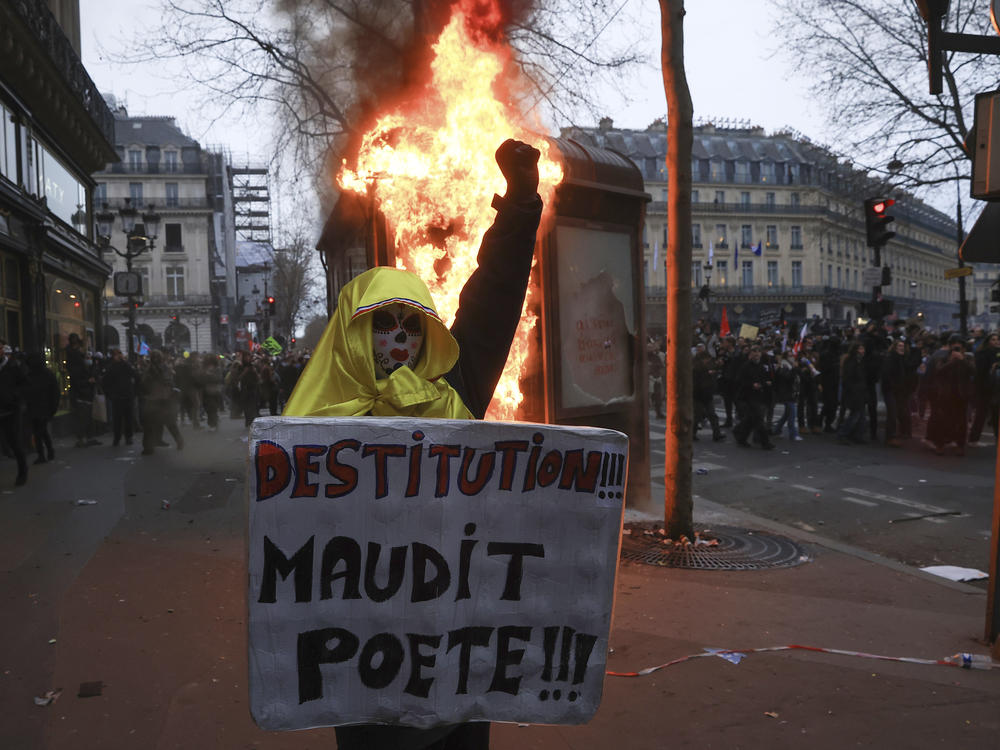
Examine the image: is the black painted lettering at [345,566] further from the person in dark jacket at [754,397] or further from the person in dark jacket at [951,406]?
the person in dark jacket at [951,406]

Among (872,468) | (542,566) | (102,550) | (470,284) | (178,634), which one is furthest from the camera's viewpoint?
(872,468)

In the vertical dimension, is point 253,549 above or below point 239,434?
above

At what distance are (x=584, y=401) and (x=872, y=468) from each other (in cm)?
575

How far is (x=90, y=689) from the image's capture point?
4090 mm

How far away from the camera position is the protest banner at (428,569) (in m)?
2.14

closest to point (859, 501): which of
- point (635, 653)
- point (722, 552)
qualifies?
point (722, 552)

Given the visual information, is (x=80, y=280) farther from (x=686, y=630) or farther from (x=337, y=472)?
(x=337, y=472)

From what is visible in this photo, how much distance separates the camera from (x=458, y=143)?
26.6 feet

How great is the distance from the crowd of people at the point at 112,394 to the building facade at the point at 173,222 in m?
46.9

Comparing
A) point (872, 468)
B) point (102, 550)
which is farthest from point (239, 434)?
point (872, 468)

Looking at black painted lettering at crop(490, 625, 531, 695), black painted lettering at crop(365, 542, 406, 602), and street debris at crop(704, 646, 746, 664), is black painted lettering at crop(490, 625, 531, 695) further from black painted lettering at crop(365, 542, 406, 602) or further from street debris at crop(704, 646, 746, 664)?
street debris at crop(704, 646, 746, 664)

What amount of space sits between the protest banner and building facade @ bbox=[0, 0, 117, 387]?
557 inches

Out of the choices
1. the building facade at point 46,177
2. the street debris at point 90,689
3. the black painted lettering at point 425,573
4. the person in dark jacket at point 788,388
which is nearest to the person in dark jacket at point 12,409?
the building facade at point 46,177

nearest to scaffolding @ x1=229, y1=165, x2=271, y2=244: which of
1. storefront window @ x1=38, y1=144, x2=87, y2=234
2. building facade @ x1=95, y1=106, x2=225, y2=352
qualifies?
building facade @ x1=95, y1=106, x2=225, y2=352
